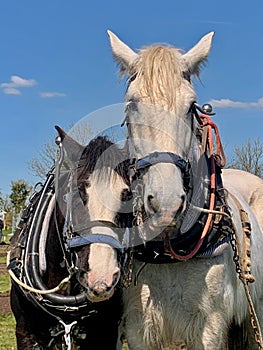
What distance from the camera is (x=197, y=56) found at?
12.3 ft

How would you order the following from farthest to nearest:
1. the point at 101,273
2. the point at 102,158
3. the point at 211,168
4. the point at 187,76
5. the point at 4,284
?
1. the point at 4,284
2. the point at 211,168
3. the point at 187,76
4. the point at 102,158
5. the point at 101,273

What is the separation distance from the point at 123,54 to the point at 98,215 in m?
1.06

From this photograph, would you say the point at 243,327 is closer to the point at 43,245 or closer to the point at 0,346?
the point at 43,245

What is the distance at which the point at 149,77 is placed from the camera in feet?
11.4

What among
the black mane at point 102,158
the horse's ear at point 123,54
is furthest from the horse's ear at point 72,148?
the horse's ear at point 123,54

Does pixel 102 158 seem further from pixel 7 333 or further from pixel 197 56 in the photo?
pixel 7 333

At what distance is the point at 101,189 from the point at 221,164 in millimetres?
1023

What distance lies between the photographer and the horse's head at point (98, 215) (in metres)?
3.18

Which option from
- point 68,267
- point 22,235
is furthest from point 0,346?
point 68,267

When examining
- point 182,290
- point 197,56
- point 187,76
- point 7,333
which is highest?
point 197,56

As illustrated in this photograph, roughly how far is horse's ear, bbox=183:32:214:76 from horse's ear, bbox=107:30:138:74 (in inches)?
12.7

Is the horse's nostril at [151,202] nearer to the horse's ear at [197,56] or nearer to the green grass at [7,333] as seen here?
the horse's ear at [197,56]

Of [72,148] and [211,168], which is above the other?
[72,148]

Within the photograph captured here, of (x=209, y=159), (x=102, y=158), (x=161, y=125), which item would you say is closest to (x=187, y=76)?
(x=161, y=125)
